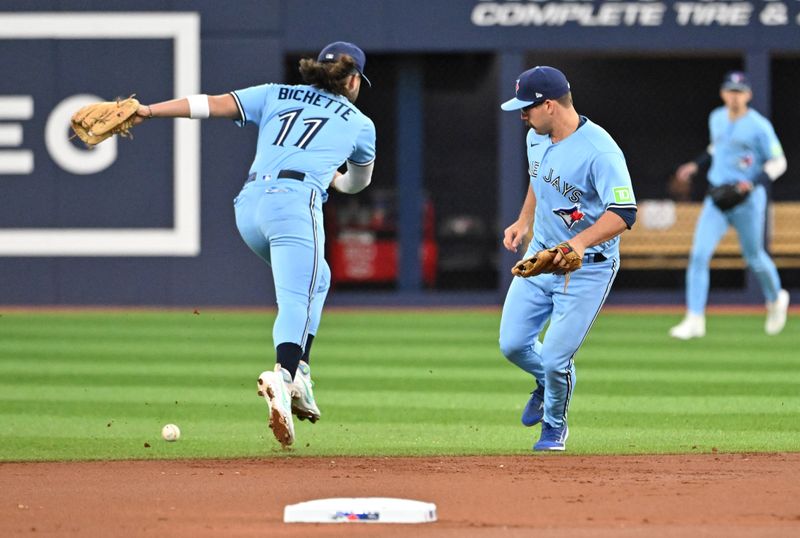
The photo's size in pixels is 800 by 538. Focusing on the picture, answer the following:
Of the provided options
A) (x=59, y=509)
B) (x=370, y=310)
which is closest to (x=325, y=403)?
(x=59, y=509)

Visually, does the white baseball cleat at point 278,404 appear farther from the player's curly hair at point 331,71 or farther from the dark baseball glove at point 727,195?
the dark baseball glove at point 727,195

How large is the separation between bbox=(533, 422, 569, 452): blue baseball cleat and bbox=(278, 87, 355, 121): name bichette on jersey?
6.03ft

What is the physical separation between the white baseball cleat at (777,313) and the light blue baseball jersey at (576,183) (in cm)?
742

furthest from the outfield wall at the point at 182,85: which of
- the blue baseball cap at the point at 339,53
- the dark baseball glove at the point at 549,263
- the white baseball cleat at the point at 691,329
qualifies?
the dark baseball glove at the point at 549,263

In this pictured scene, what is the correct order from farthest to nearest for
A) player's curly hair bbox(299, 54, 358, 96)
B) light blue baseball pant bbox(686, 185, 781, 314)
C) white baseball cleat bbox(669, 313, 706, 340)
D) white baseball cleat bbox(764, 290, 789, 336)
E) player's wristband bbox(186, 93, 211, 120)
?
white baseball cleat bbox(764, 290, 789, 336), white baseball cleat bbox(669, 313, 706, 340), light blue baseball pant bbox(686, 185, 781, 314), player's curly hair bbox(299, 54, 358, 96), player's wristband bbox(186, 93, 211, 120)

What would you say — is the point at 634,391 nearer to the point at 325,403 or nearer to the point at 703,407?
the point at 703,407

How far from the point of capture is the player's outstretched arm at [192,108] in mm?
7215

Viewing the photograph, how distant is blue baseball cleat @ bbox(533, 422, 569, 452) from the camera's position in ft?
24.7

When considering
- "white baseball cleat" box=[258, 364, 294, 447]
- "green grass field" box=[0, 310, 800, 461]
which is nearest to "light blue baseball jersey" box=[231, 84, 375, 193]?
"white baseball cleat" box=[258, 364, 294, 447]

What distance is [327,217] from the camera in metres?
21.4

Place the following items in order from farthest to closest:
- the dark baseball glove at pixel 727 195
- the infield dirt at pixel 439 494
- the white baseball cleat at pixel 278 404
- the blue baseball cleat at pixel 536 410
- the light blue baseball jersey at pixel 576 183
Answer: the dark baseball glove at pixel 727 195
the blue baseball cleat at pixel 536 410
the light blue baseball jersey at pixel 576 183
the white baseball cleat at pixel 278 404
the infield dirt at pixel 439 494

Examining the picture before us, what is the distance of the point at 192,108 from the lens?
7312mm

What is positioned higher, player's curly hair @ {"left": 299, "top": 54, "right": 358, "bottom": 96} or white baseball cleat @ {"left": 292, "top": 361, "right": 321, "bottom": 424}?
player's curly hair @ {"left": 299, "top": 54, "right": 358, "bottom": 96}

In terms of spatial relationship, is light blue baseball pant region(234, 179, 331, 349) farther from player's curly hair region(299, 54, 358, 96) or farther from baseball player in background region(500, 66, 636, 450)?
baseball player in background region(500, 66, 636, 450)
